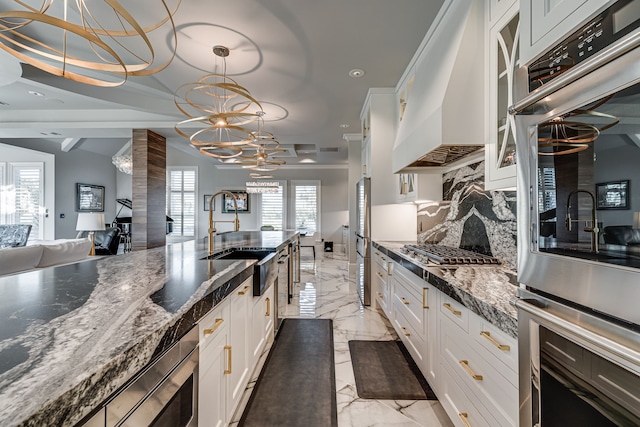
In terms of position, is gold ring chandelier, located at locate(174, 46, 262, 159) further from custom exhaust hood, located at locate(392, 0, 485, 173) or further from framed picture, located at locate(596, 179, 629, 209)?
framed picture, located at locate(596, 179, 629, 209)

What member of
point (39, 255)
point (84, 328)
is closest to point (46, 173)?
point (39, 255)

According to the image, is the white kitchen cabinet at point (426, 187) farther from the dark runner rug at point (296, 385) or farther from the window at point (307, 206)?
the window at point (307, 206)

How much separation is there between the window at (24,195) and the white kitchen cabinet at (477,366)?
8923mm

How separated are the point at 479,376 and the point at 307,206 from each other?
7.83 metres

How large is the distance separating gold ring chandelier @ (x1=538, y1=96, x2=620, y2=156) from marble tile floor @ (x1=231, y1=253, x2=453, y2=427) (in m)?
1.69

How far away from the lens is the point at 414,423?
65.6 inches

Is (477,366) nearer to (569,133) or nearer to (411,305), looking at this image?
(411,305)

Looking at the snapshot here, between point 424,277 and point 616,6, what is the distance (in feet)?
4.82

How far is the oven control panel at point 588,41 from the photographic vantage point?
575 mm

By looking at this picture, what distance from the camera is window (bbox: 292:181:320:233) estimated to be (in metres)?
8.89

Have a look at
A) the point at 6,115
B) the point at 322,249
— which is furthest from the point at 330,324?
the point at 6,115

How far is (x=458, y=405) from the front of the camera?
4.63 ft

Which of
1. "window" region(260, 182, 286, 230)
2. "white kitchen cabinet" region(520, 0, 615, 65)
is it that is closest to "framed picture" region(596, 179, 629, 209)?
"white kitchen cabinet" region(520, 0, 615, 65)

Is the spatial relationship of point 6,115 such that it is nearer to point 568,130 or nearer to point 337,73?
point 337,73
